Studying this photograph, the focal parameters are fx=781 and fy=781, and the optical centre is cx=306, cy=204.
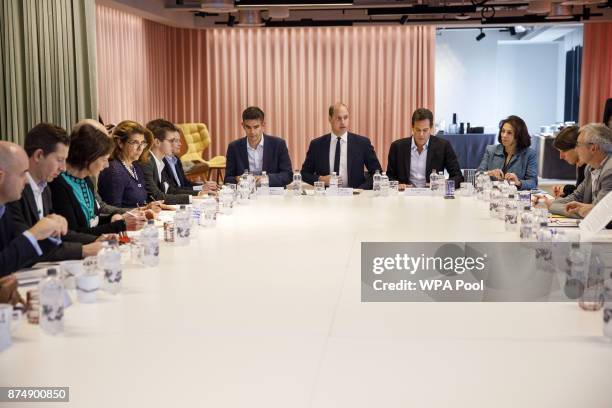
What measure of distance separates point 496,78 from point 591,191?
1264 cm

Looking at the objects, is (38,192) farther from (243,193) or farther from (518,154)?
(518,154)

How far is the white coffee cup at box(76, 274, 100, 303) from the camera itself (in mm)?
2768

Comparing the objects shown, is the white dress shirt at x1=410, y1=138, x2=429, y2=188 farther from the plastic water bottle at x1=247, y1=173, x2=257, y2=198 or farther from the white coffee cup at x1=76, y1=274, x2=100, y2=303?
the white coffee cup at x1=76, y1=274, x2=100, y2=303

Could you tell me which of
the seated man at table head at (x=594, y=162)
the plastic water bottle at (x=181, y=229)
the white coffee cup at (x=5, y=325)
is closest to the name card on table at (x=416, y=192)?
the seated man at table head at (x=594, y=162)

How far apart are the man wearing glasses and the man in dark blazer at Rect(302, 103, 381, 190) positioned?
4.21 ft

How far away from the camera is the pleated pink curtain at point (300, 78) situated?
12.4m

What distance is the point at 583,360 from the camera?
2.19 meters

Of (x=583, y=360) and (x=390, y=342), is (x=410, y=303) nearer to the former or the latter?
(x=390, y=342)

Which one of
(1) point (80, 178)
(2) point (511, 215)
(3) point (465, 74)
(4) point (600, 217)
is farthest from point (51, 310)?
(3) point (465, 74)

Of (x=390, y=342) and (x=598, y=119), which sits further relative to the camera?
(x=598, y=119)

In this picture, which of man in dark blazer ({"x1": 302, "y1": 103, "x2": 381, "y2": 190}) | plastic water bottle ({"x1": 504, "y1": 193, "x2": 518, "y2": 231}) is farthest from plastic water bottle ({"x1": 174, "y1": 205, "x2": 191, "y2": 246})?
A: man in dark blazer ({"x1": 302, "y1": 103, "x2": 381, "y2": 190})

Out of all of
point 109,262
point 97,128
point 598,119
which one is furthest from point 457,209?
point 598,119

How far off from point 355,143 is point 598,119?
7.20 metres

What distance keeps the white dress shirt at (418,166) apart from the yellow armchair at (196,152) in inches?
186
